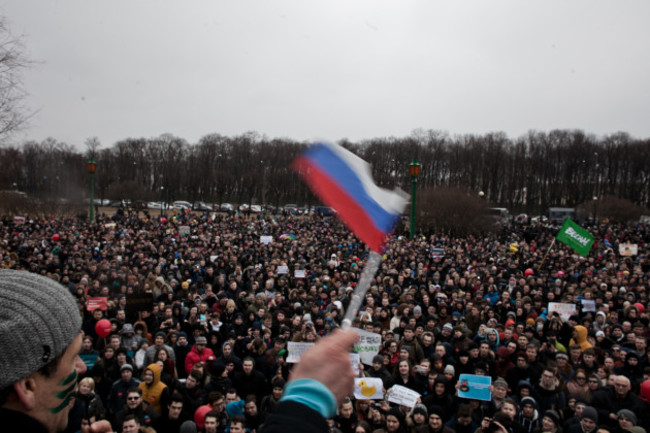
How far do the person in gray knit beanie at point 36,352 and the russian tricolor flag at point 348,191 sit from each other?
5.02 ft

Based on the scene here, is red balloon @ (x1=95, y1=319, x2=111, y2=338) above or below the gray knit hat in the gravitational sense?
below

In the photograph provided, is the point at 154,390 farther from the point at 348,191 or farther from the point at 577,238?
the point at 577,238

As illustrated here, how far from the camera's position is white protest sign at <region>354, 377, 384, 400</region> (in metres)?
6.15

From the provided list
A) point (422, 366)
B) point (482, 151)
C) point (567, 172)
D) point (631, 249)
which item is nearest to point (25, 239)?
point (422, 366)

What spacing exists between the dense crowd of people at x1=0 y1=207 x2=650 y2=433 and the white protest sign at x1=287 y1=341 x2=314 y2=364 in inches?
9.8

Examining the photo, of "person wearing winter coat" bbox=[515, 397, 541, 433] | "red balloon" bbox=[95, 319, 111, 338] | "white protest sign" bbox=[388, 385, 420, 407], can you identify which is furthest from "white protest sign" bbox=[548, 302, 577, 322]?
"red balloon" bbox=[95, 319, 111, 338]

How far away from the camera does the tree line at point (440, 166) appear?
2815 inches

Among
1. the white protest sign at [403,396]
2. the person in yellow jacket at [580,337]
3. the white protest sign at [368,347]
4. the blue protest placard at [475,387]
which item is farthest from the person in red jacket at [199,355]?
the person in yellow jacket at [580,337]

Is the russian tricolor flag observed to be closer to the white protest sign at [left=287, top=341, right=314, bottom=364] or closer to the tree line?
the white protest sign at [left=287, top=341, right=314, bottom=364]

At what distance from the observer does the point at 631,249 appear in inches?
757

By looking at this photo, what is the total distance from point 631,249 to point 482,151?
62.6 m

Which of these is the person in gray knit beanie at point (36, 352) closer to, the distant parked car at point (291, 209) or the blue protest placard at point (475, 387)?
the blue protest placard at point (475, 387)

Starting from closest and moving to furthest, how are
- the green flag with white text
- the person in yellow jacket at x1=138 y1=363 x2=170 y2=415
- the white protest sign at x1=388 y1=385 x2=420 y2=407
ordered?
the person in yellow jacket at x1=138 y1=363 x2=170 y2=415
the white protest sign at x1=388 y1=385 x2=420 y2=407
the green flag with white text

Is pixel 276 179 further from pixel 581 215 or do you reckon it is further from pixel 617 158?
pixel 617 158
